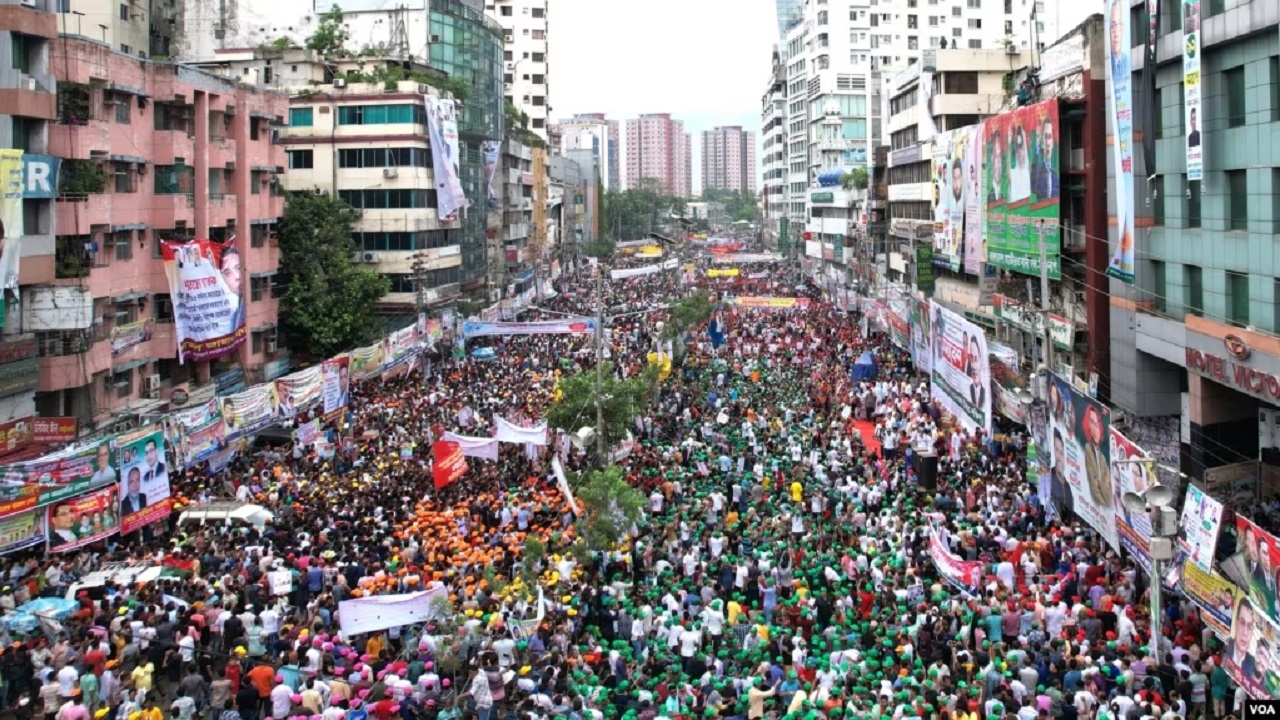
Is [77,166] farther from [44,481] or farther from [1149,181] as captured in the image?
[1149,181]

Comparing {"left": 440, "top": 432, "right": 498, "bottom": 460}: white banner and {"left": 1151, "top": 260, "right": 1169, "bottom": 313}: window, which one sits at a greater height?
{"left": 1151, "top": 260, "right": 1169, "bottom": 313}: window

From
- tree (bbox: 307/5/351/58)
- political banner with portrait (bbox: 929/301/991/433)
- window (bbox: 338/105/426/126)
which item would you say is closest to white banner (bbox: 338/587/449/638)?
political banner with portrait (bbox: 929/301/991/433)

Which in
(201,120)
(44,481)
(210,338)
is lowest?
(44,481)

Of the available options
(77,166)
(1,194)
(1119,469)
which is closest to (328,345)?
(77,166)

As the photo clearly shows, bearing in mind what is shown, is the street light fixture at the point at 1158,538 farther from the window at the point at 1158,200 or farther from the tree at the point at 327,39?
the tree at the point at 327,39

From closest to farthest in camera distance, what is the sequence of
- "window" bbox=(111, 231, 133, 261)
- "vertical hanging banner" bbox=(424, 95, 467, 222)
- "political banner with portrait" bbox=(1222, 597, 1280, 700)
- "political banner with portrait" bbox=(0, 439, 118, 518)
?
"political banner with portrait" bbox=(1222, 597, 1280, 700), "political banner with portrait" bbox=(0, 439, 118, 518), "window" bbox=(111, 231, 133, 261), "vertical hanging banner" bbox=(424, 95, 467, 222)

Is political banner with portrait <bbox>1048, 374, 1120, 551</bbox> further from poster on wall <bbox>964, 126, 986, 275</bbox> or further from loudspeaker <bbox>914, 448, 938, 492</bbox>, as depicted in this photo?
poster on wall <bbox>964, 126, 986, 275</bbox>
